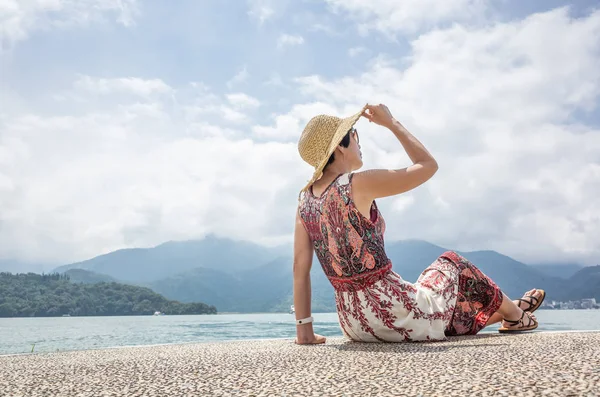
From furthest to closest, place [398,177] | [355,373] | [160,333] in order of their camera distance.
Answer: [160,333] < [398,177] < [355,373]

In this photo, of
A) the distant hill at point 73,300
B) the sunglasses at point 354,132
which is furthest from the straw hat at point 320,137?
the distant hill at point 73,300

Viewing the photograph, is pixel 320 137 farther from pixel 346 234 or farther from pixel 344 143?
pixel 346 234

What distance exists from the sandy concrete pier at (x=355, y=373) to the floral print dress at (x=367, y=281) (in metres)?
0.24

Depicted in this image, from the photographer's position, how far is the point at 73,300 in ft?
298

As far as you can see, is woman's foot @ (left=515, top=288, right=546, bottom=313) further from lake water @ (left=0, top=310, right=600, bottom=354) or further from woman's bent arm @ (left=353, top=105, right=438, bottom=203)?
lake water @ (left=0, top=310, right=600, bottom=354)

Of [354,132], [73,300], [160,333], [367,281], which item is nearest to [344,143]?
[354,132]

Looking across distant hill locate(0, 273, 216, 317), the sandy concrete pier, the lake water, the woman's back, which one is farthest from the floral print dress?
distant hill locate(0, 273, 216, 317)

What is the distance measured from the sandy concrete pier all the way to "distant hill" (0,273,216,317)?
9416 cm

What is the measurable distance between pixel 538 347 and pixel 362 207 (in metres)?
1.50

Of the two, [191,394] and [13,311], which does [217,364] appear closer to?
[191,394]

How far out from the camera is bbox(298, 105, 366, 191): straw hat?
3.88 metres

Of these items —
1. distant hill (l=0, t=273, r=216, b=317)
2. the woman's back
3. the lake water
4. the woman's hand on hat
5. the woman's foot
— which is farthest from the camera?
distant hill (l=0, t=273, r=216, b=317)

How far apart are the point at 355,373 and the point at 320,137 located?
215cm

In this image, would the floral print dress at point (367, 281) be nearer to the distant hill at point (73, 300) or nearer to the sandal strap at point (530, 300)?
the sandal strap at point (530, 300)
